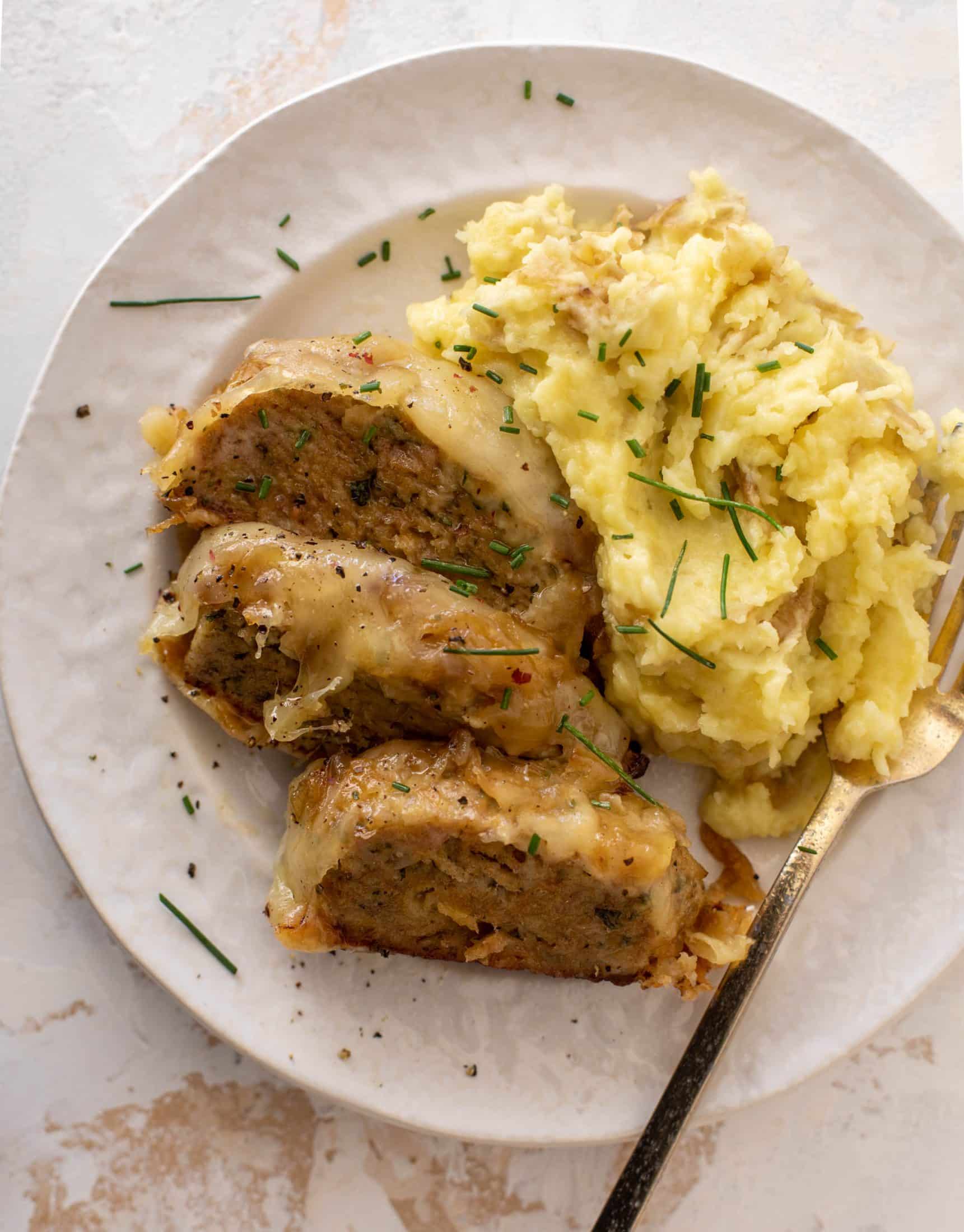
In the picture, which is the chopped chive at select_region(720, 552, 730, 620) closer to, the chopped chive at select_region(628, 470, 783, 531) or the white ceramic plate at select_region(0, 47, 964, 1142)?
the chopped chive at select_region(628, 470, 783, 531)

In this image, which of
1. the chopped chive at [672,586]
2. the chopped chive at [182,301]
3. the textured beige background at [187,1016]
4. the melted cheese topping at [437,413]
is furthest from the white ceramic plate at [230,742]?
the chopped chive at [672,586]

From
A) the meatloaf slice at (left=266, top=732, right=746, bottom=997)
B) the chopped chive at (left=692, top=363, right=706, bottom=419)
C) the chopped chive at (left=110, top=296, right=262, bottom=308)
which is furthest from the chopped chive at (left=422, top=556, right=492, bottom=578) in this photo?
the chopped chive at (left=110, top=296, right=262, bottom=308)

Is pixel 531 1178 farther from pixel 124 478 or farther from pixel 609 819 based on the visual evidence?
pixel 124 478

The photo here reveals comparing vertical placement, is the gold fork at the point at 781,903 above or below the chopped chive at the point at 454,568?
below

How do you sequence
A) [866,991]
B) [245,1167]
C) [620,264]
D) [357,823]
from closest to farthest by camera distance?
1. [357,823]
2. [620,264]
3. [866,991]
4. [245,1167]

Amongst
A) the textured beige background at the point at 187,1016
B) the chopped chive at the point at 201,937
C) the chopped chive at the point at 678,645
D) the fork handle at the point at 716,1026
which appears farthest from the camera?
the textured beige background at the point at 187,1016

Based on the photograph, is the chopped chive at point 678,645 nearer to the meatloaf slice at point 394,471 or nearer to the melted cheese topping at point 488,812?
the meatloaf slice at point 394,471

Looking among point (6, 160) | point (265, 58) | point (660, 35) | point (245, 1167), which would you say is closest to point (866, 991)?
point (245, 1167)
